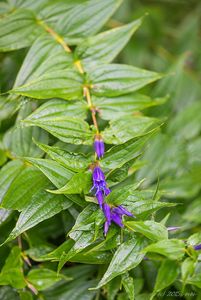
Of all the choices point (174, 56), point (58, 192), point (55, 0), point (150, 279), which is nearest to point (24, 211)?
point (58, 192)

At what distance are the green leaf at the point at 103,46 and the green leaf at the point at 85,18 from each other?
0.06 m

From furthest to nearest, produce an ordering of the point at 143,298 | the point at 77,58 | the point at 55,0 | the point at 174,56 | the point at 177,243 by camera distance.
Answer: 1. the point at 174,56
2. the point at 55,0
3. the point at 77,58
4. the point at 143,298
5. the point at 177,243

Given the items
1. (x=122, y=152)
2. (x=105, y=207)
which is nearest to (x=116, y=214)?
(x=105, y=207)

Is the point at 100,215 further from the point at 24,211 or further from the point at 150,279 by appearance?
the point at 150,279

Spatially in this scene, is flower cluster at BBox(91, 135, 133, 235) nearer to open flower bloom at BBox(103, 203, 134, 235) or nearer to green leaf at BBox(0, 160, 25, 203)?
open flower bloom at BBox(103, 203, 134, 235)

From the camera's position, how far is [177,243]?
0.87 metres

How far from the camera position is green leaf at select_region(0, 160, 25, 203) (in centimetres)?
106

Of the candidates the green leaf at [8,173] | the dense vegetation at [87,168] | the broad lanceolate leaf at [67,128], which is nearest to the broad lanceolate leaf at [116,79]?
the dense vegetation at [87,168]

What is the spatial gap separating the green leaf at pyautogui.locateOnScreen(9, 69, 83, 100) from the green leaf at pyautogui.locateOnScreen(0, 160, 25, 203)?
A: 166mm

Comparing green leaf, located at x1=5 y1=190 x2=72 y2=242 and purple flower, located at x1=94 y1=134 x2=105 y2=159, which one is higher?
purple flower, located at x1=94 y1=134 x2=105 y2=159

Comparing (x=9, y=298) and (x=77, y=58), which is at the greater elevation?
(x=77, y=58)

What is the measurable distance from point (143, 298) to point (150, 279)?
0.31 ft

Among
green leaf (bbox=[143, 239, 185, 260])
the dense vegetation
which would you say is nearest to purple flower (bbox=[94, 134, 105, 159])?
the dense vegetation

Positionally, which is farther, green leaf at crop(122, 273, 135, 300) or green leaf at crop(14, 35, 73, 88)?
green leaf at crop(14, 35, 73, 88)
